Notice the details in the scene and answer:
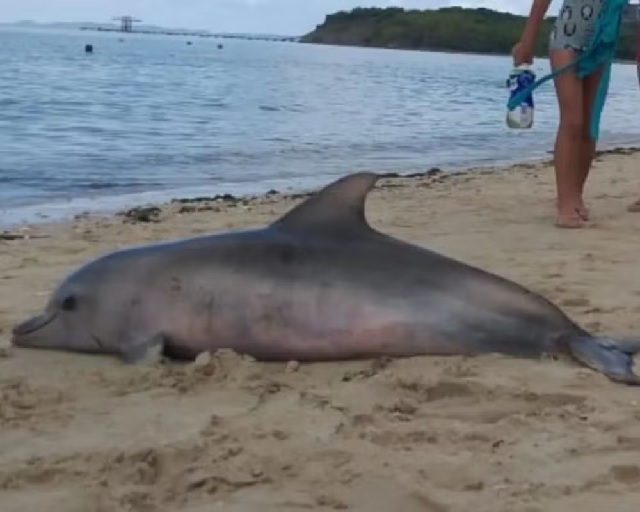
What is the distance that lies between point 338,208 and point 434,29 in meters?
151

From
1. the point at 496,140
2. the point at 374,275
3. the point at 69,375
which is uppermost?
the point at 374,275

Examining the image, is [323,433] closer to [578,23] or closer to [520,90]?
[578,23]

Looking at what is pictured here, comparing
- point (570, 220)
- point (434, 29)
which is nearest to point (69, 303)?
point (570, 220)

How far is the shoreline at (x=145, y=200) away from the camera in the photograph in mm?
10008

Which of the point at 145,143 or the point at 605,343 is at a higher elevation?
the point at 605,343

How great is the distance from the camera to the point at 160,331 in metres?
4.38

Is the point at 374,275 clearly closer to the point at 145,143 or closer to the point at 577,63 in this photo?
the point at 577,63

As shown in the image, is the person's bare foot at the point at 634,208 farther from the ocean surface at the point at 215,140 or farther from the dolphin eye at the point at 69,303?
the dolphin eye at the point at 69,303

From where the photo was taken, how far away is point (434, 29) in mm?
151875

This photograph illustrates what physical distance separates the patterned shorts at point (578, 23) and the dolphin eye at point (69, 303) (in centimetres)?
384

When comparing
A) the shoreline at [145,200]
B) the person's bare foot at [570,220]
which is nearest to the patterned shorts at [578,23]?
the person's bare foot at [570,220]

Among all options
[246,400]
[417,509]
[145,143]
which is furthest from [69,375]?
[145,143]

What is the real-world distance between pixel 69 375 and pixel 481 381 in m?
1.47

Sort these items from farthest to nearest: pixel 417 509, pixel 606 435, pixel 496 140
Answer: pixel 496 140 < pixel 606 435 < pixel 417 509
